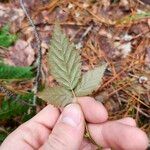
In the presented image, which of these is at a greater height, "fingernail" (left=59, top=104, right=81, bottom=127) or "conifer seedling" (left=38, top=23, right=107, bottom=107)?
"conifer seedling" (left=38, top=23, right=107, bottom=107)

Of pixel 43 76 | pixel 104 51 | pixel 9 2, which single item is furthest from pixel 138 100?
pixel 9 2

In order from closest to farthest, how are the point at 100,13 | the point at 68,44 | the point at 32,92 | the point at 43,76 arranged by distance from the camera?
the point at 68,44, the point at 32,92, the point at 43,76, the point at 100,13

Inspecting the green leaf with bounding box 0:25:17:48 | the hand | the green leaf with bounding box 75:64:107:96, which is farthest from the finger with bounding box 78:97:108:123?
the green leaf with bounding box 0:25:17:48

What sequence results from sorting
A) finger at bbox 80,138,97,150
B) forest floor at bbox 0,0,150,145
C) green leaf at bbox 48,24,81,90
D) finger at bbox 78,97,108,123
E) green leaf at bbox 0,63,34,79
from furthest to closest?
1. forest floor at bbox 0,0,150,145
2. green leaf at bbox 0,63,34,79
3. finger at bbox 80,138,97,150
4. finger at bbox 78,97,108,123
5. green leaf at bbox 48,24,81,90

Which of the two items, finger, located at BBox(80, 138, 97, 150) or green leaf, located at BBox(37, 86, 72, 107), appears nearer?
green leaf, located at BBox(37, 86, 72, 107)

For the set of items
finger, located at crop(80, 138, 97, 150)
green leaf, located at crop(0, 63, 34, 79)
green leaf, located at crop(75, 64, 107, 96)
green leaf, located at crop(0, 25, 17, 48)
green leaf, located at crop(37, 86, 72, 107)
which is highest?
green leaf, located at crop(75, 64, 107, 96)

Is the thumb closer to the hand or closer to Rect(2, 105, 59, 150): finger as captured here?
the hand

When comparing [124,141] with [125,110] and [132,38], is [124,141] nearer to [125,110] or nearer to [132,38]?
[125,110]

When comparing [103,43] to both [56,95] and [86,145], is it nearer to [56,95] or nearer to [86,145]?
[86,145]
